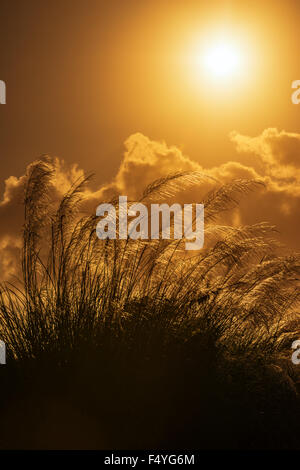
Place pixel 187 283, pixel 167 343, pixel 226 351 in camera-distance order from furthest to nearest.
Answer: pixel 187 283 → pixel 226 351 → pixel 167 343

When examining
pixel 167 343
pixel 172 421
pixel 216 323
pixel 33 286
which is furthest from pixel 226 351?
pixel 33 286

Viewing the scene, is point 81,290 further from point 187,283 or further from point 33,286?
point 187,283

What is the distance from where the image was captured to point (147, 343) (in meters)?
4.82

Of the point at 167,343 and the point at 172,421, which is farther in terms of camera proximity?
the point at 167,343

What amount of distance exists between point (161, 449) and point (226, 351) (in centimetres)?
134

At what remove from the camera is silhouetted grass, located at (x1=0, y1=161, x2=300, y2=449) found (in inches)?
169

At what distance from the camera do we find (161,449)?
13.7ft

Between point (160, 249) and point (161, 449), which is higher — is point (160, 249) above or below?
above

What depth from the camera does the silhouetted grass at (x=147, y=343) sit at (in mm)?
4301
